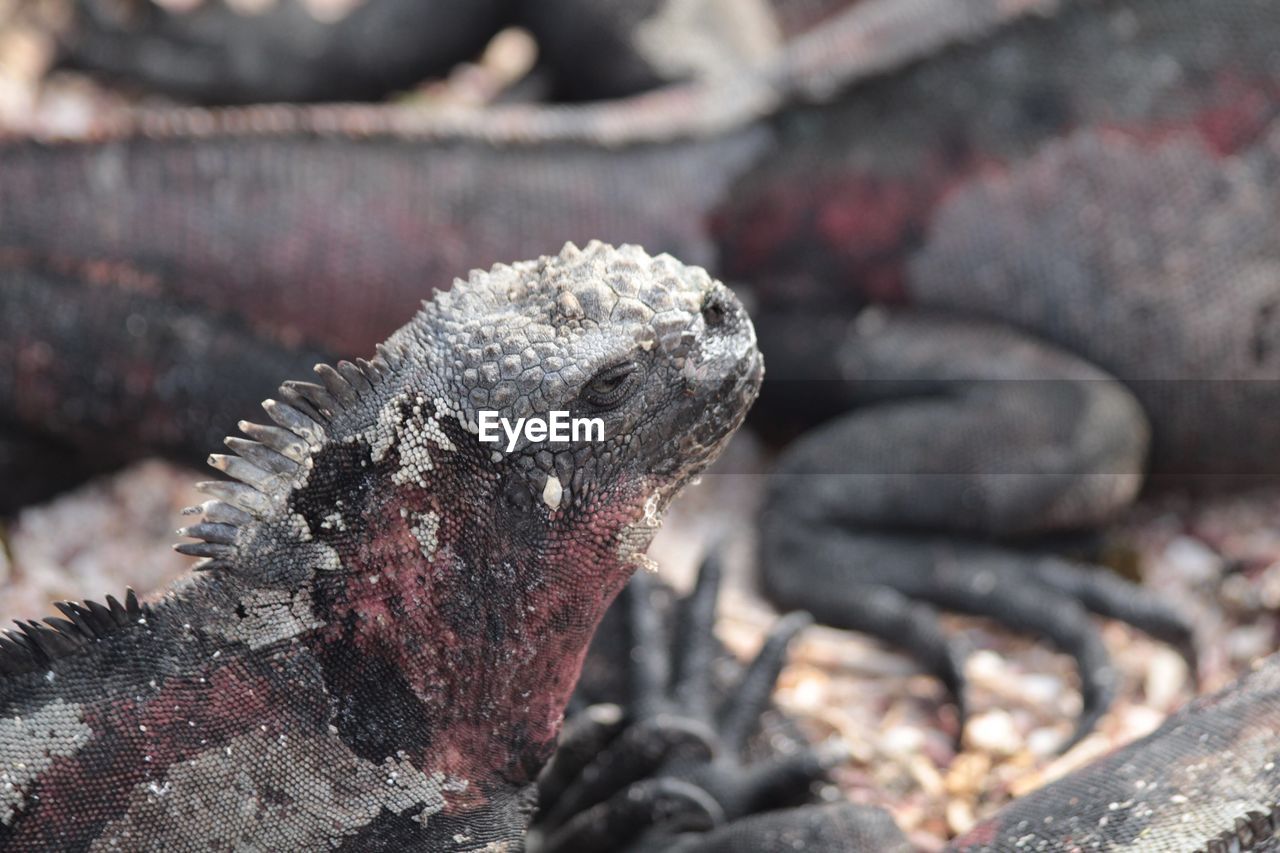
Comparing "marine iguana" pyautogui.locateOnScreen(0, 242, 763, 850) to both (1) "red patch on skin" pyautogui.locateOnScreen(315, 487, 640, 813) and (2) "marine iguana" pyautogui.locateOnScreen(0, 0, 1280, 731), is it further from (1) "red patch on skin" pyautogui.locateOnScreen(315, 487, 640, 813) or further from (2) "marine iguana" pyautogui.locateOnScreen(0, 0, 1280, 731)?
(2) "marine iguana" pyautogui.locateOnScreen(0, 0, 1280, 731)

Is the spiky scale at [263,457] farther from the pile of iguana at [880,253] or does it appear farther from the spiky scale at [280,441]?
the pile of iguana at [880,253]

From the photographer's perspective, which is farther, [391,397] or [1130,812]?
[1130,812]

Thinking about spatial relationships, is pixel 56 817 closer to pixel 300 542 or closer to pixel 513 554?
pixel 300 542

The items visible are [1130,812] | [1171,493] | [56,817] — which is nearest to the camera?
[56,817]

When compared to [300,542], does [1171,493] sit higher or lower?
higher

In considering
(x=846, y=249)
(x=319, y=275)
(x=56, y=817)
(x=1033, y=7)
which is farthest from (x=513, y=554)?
(x=1033, y=7)

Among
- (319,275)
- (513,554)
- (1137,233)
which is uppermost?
(319,275)

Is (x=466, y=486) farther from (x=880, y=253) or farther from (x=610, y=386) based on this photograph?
(x=880, y=253)

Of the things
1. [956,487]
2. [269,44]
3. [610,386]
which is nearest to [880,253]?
[956,487]
